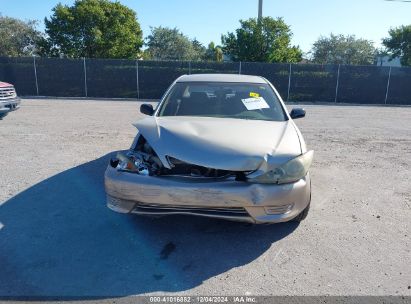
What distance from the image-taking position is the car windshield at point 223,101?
4.38 metres

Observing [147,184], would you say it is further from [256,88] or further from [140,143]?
[256,88]

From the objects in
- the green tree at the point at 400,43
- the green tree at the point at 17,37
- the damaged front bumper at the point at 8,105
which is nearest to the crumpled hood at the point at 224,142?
the damaged front bumper at the point at 8,105

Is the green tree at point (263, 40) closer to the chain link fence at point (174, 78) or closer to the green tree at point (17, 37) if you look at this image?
the chain link fence at point (174, 78)

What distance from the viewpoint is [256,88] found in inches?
191

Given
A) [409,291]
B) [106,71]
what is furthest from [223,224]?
[106,71]

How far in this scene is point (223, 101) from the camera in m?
4.61

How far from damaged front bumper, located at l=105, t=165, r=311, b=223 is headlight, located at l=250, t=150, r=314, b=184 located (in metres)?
0.05

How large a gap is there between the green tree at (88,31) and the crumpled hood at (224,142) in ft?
66.0

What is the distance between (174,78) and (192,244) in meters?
15.0

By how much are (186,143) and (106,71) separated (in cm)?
1552

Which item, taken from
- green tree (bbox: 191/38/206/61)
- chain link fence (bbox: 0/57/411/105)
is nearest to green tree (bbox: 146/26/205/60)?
green tree (bbox: 191/38/206/61)

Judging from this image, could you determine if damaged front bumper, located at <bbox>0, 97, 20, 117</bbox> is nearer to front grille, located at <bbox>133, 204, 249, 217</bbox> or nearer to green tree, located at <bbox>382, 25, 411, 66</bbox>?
front grille, located at <bbox>133, 204, 249, 217</bbox>

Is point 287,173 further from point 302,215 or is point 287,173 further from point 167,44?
point 167,44

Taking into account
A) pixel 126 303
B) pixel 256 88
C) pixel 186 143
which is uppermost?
pixel 256 88
